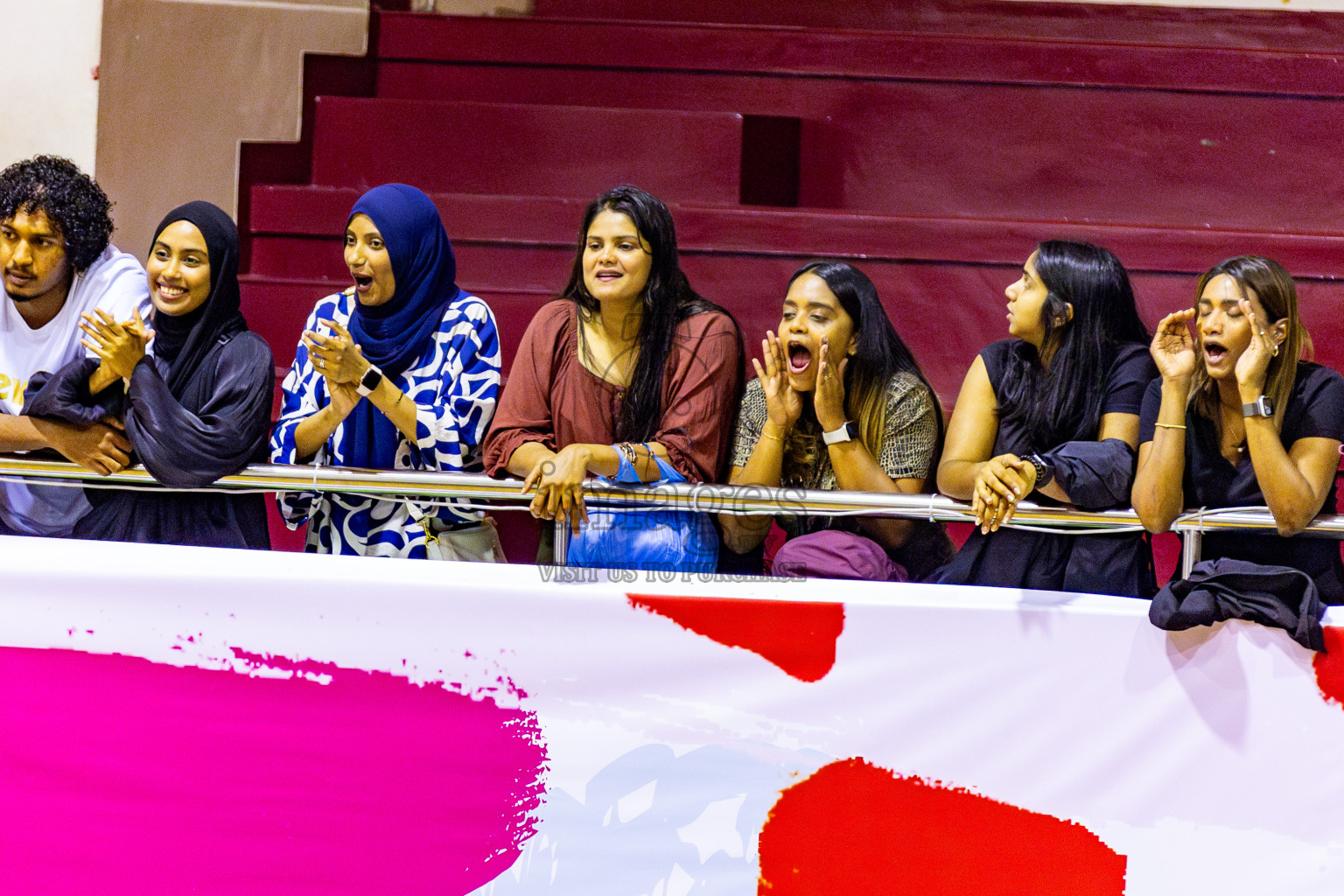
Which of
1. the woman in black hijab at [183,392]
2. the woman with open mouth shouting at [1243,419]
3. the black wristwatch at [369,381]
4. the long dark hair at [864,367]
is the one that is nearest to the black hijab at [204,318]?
the woman in black hijab at [183,392]

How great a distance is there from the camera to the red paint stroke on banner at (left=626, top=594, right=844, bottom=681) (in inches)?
77.9

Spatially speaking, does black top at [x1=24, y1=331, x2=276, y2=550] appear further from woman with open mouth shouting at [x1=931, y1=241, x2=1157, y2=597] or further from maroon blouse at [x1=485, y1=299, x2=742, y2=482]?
woman with open mouth shouting at [x1=931, y1=241, x2=1157, y2=597]

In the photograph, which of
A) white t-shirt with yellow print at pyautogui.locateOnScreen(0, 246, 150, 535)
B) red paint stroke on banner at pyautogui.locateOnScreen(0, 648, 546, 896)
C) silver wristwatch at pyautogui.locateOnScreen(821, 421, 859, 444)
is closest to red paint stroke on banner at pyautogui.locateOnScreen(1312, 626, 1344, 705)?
silver wristwatch at pyautogui.locateOnScreen(821, 421, 859, 444)

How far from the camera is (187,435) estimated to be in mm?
2162

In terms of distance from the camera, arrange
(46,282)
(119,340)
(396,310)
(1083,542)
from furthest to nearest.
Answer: (46,282) < (396,310) < (119,340) < (1083,542)

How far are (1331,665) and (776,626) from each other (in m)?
0.82

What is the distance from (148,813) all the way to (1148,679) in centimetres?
160

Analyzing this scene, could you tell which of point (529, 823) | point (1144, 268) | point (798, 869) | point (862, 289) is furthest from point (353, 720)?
point (1144, 268)

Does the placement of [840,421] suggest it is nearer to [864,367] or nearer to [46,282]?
[864,367]

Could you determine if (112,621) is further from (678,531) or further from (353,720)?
(678,531)

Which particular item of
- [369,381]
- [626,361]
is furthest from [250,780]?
[626,361]

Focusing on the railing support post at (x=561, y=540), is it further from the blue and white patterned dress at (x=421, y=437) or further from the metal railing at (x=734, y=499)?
the blue and white patterned dress at (x=421, y=437)

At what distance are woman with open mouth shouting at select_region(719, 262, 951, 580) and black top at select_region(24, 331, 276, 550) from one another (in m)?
0.87

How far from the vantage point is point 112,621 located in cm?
207
